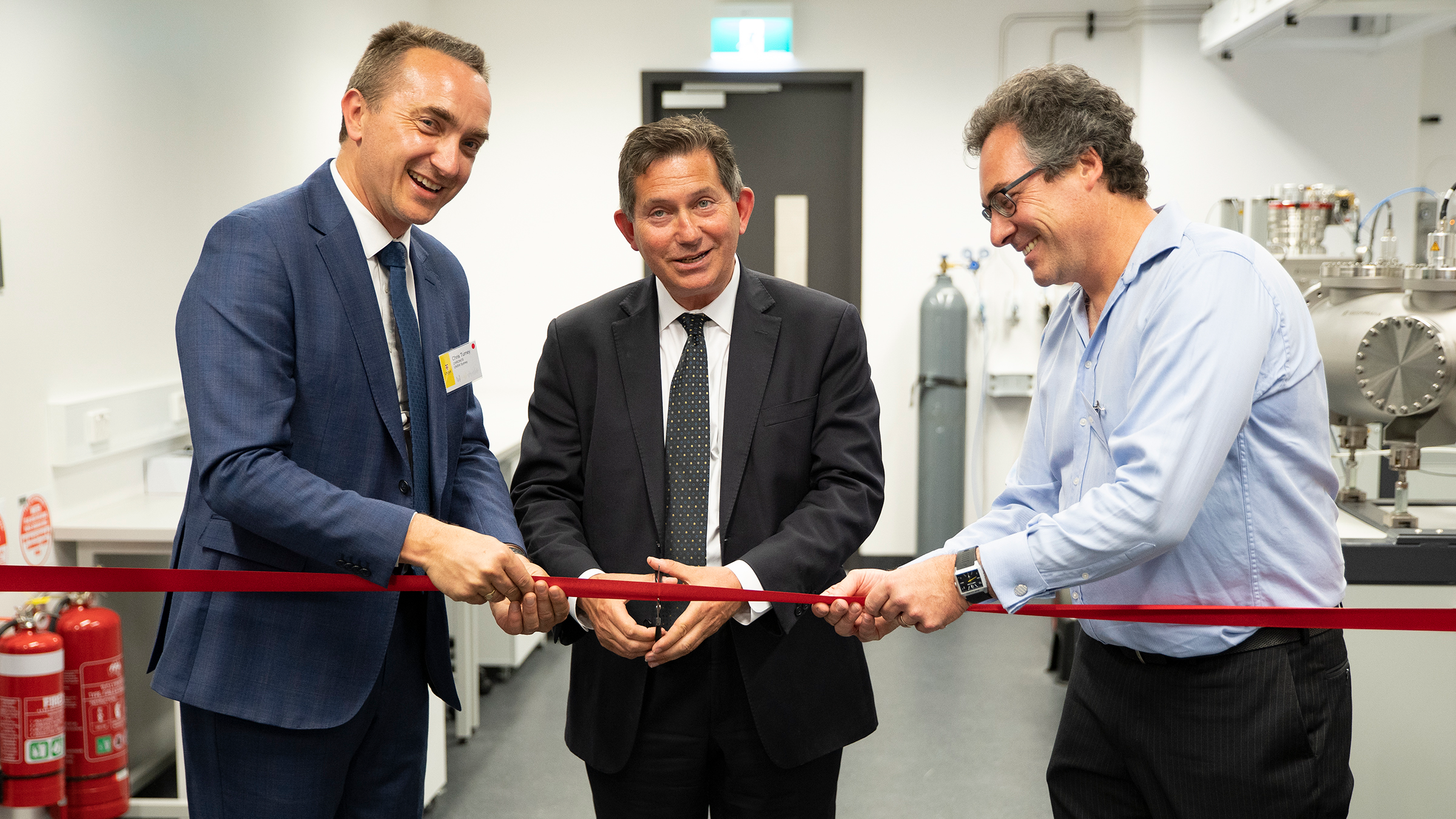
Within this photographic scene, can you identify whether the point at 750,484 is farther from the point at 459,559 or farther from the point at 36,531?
the point at 36,531

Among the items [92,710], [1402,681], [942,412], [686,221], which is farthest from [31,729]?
[942,412]

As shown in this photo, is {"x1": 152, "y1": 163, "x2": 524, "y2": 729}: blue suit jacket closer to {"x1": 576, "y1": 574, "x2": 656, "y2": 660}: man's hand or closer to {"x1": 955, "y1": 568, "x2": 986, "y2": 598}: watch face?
{"x1": 576, "y1": 574, "x2": 656, "y2": 660}: man's hand

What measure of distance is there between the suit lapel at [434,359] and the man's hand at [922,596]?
667 mm

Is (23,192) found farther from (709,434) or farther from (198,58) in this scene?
(709,434)

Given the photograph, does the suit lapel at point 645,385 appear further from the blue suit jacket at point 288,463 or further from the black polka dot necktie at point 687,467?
the blue suit jacket at point 288,463

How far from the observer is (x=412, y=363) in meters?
1.50

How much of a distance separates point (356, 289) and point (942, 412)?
4.23 metres

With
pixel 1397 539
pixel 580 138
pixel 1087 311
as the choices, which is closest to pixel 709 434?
pixel 1087 311

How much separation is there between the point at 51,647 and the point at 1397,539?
307cm

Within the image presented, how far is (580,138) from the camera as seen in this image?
17.8ft

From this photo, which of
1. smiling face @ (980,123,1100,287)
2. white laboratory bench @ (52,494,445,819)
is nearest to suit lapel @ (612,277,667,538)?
smiling face @ (980,123,1100,287)

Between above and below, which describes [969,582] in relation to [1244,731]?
above

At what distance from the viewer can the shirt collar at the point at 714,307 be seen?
167 centimetres

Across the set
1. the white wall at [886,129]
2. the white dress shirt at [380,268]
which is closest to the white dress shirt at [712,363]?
the white dress shirt at [380,268]
